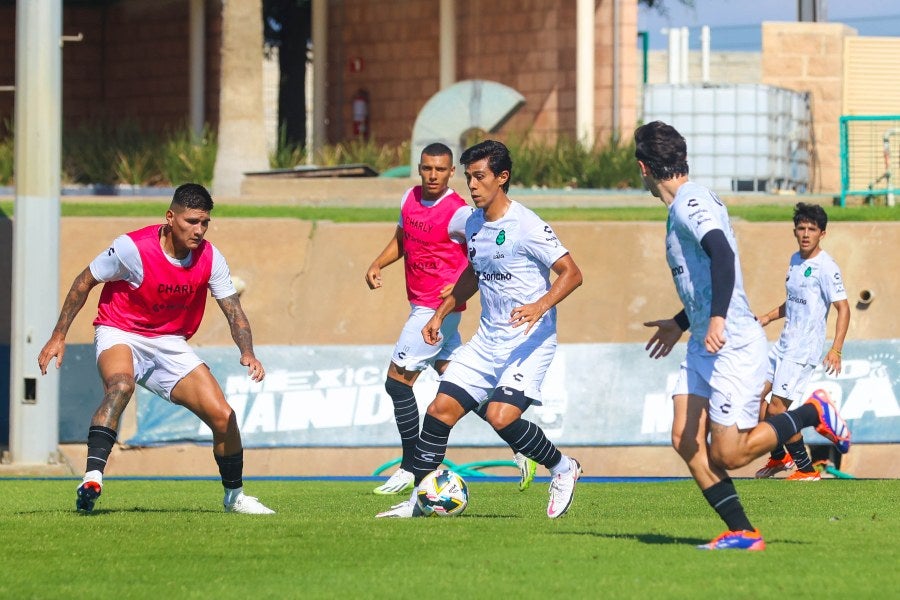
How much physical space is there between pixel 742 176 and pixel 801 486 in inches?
568

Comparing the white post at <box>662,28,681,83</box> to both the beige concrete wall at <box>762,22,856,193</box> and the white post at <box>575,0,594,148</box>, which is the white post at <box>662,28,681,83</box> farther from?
the white post at <box>575,0,594,148</box>

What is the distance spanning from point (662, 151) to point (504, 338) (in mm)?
2202

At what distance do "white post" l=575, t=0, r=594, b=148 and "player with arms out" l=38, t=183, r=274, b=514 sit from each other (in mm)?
17019

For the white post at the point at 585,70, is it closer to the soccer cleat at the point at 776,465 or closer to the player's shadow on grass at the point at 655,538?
the soccer cleat at the point at 776,465

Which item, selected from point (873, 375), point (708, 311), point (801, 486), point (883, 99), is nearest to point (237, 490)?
point (708, 311)

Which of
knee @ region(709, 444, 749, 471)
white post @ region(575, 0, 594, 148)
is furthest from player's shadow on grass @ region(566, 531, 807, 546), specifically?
white post @ region(575, 0, 594, 148)

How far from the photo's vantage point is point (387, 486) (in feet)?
39.8

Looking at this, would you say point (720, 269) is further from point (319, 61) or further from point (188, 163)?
point (319, 61)

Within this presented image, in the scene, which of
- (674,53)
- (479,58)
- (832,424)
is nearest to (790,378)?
(832,424)

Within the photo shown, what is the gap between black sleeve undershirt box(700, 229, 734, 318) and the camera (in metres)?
7.53

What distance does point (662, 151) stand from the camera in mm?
7930

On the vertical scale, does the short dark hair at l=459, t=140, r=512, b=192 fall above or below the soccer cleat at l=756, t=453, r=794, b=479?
above

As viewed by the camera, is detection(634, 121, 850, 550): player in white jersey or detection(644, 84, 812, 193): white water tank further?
detection(644, 84, 812, 193): white water tank

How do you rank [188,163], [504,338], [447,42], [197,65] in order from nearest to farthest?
[504,338] < [188,163] < [447,42] < [197,65]
